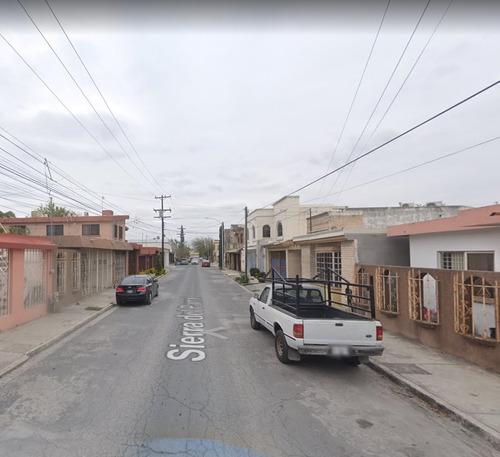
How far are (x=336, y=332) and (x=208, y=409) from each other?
269 cm

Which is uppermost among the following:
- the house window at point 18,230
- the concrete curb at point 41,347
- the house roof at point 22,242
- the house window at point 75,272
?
the house window at point 18,230

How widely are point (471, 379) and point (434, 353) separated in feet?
5.31

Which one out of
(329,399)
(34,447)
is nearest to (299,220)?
(329,399)

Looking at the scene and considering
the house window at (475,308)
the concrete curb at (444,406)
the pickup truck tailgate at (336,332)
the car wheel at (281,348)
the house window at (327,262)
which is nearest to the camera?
the concrete curb at (444,406)

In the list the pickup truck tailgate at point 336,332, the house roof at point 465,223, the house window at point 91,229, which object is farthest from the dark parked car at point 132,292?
the house window at point 91,229

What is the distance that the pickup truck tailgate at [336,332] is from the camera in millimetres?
5910

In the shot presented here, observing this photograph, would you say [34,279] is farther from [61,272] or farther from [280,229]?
[280,229]

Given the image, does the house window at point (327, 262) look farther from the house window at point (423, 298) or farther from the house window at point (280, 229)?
the house window at point (280, 229)

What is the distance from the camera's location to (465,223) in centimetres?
830

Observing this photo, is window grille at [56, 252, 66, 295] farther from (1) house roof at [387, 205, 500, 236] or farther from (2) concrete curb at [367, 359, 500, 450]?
(1) house roof at [387, 205, 500, 236]

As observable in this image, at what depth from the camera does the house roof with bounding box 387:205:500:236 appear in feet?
24.6

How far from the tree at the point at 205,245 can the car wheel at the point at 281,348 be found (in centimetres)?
11072

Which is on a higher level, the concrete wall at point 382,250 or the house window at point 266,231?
the house window at point 266,231

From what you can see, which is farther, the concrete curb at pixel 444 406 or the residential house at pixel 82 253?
the residential house at pixel 82 253
